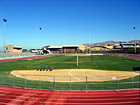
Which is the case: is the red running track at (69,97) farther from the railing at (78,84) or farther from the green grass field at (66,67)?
the green grass field at (66,67)

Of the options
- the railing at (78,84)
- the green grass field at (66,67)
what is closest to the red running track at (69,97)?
the railing at (78,84)

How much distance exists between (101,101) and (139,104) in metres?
3.05

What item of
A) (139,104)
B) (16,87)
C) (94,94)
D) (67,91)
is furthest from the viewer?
(16,87)

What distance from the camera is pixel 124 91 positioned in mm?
13883

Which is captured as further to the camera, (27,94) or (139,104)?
(27,94)

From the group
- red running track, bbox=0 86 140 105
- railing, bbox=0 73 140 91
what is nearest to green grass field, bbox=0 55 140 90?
railing, bbox=0 73 140 91

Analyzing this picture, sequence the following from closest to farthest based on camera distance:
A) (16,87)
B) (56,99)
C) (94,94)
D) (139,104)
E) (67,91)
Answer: (139,104) → (56,99) → (94,94) → (67,91) → (16,87)

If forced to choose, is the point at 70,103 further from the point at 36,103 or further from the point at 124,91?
the point at 124,91

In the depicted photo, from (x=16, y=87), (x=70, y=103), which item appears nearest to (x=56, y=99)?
(x=70, y=103)

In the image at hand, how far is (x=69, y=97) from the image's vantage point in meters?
12.8

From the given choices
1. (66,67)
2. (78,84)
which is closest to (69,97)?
(78,84)

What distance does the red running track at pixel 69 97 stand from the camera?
11.8 metres

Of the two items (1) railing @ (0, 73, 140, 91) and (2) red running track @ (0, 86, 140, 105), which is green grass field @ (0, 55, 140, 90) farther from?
(2) red running track @ (0, 86, 140, 105)

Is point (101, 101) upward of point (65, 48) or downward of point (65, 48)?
downward
